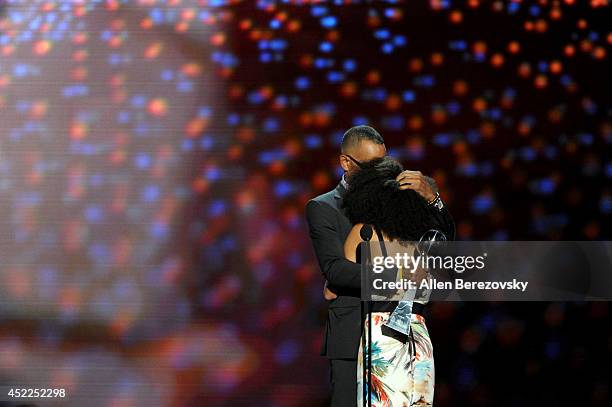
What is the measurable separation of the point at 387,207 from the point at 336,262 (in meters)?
0.22

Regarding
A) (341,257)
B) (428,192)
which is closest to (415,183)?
(428,192)

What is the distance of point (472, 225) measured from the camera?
3736 millimetres

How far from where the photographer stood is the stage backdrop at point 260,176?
12.2 feet

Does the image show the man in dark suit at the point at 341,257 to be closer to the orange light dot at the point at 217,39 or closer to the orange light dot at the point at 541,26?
the orange light dot at the point at 217,39

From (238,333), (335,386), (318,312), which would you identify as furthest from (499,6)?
(335,386)

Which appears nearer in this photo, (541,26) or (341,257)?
(341,257)

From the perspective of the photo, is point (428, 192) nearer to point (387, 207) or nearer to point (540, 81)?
point (387, 207)

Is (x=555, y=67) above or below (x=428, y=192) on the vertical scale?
above

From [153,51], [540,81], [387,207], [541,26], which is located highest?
[541,26]

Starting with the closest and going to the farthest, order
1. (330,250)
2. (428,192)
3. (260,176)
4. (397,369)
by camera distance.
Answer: (397,369)
(428,192)
(330,250)
(260,176)

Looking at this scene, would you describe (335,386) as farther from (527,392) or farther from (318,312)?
(527,392)

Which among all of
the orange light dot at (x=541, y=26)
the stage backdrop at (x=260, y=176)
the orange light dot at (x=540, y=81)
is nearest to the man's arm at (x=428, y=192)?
the stage backdrop at (x=260, y=176)

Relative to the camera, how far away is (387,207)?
6.97ft

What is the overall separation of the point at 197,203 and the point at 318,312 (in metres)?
0.76
